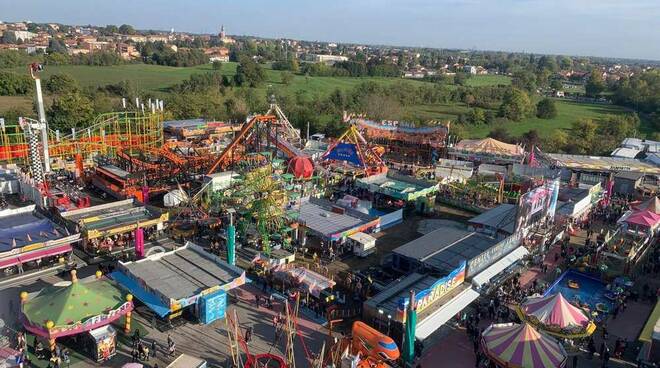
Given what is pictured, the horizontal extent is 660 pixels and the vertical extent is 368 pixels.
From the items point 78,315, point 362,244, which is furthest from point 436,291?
point 78,315

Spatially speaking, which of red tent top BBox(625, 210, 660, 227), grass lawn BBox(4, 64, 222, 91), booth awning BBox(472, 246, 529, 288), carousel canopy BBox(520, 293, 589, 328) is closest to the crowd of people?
booth awning BBox(472, 246, 529, 288)

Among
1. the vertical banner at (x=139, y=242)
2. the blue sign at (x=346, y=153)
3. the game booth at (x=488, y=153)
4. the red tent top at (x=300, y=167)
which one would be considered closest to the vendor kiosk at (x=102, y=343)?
the vertical banner at (x=139, y=242)

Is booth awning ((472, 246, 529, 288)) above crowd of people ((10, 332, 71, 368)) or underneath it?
above

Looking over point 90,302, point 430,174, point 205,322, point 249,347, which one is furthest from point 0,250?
point 430,174

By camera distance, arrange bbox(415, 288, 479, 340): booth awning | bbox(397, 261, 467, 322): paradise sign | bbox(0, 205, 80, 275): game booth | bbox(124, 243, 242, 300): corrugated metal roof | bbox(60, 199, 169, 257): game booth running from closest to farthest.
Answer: bbox(415, 288, 479, 340): booth awning
bbox(397, 261, 467, 322): paradise sign
bbox(124, 243, 242, 300): corrugated metal roof
bbox(0, 205, 80, 275): game booth
bbox(60, 199, 169, 257): game booth

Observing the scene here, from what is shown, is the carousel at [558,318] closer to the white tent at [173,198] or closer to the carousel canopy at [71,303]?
the carousel canopy at [71,303]

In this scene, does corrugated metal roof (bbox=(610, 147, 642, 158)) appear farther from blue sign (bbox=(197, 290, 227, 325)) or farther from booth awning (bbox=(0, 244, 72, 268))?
booth awning (bbox=(0, 244, 72, 268))
